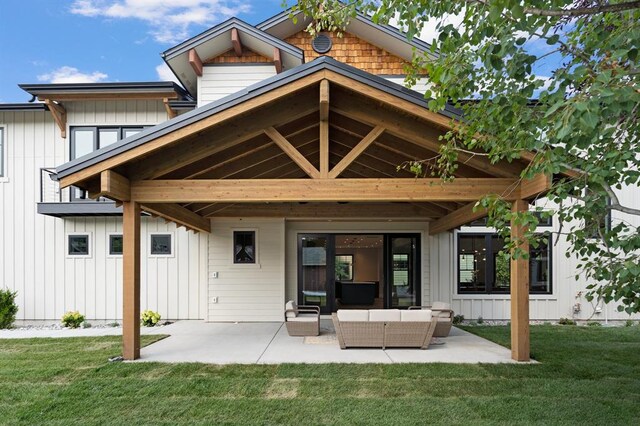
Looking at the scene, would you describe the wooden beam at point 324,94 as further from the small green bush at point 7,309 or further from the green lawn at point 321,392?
the small green bush at point 7,309

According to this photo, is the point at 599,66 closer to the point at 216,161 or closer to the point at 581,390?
the point at 581,390

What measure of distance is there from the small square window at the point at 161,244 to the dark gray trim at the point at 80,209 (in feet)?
3.45

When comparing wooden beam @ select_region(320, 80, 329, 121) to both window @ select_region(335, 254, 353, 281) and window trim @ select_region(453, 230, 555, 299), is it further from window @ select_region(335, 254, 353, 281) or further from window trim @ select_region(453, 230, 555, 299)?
window trim @ select_region(453, 230, 555, 299)

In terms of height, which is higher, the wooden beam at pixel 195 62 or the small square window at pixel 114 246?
the wooden beam at pixel 195 62

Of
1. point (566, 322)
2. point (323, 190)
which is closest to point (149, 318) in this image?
point (323, 190)

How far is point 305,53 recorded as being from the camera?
11078 millimetres

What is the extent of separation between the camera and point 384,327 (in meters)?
7.09

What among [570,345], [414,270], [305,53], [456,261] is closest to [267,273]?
[414,270]

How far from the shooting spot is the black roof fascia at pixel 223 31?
9859 mm

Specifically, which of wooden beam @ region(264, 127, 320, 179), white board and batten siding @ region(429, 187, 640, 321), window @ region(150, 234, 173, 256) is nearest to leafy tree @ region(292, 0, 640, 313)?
wooden beam @ region(264, 127, 320, 179)

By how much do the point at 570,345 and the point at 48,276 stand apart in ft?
37.8

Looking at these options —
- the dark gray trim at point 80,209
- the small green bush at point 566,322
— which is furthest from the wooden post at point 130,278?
the small green bush at point 566,322

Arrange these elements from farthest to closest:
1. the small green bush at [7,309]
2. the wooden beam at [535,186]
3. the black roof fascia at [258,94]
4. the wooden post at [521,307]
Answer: the small green bush at [7,309], the wooden post at [521,307], the black roof fascia at [258,94], the wooden beam at [535,186]

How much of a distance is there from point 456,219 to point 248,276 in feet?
16.8
